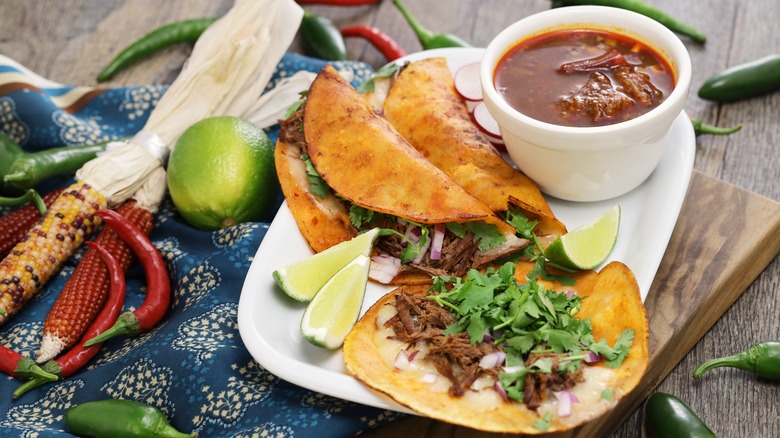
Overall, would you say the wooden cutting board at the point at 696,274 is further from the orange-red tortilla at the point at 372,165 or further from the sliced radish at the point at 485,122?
the sliced radish at the point at 485,122

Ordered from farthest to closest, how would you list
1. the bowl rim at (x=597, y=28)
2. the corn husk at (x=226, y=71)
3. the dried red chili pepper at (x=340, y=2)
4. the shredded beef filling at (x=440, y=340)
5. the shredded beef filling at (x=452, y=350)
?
the dried red chili pepper at (x=340, y=2) < the corn husk at (x=226, y=71) < the bowl rim at (x=597, y=28) < the shredded beef filling at (x=440, y=340) < the shredded beef filling at (x=452, y=350)

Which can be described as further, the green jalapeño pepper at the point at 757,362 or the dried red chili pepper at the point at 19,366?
the dried red chili pepper at the point at 19,366

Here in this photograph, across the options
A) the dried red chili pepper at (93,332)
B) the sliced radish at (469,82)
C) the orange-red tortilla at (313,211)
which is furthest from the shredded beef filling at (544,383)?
the dried red chili pepper at (93,332)

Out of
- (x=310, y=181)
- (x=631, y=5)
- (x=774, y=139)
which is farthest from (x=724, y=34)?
(x=310, y=181)

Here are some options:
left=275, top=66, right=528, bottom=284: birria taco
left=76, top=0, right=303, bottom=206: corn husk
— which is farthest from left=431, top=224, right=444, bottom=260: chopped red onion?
left=76, top=0, right=303, bottom=206: corn husk

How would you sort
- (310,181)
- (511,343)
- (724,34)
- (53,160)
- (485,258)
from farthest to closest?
(724,34) < (53,160) < (310,181) < (485,258) < (511,343)

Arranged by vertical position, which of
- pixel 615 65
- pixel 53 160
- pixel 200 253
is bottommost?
pixel 200 253

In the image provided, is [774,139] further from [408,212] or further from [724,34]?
[408,212]

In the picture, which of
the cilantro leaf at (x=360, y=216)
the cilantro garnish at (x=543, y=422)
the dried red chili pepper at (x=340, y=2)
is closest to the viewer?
the cilantro garnish at (x=543, y=422)
